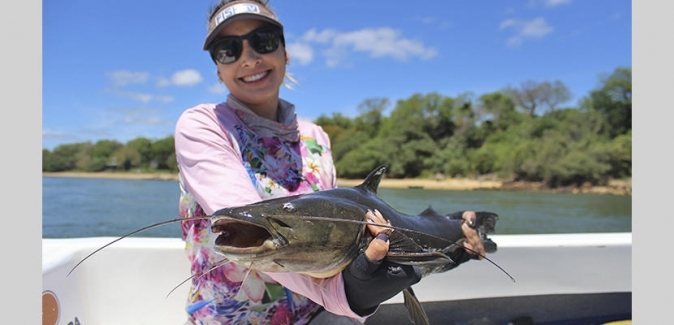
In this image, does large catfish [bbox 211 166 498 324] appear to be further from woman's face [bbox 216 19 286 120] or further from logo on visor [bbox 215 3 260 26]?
logo on visor [bbox 215 3 260 26]

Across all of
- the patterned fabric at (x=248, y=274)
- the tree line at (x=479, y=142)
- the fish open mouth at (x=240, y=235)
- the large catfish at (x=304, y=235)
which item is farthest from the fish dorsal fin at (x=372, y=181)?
the tree line at (x=479, y=142)

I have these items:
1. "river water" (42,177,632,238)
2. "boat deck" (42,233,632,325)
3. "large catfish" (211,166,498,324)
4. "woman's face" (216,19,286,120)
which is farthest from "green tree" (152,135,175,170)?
"large catfish" (211,166,498,324)

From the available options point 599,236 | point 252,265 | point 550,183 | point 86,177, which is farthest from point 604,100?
point 86,177

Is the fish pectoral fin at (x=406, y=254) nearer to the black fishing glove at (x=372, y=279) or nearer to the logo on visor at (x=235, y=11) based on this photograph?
the black fishing glove at (x=372, y=279)

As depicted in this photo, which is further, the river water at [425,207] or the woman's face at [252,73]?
the river water at [425,207]

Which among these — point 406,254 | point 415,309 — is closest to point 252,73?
point 406,254

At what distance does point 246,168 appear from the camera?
1.95 meters

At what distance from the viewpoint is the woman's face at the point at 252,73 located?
2.01 m

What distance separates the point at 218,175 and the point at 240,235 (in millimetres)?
358

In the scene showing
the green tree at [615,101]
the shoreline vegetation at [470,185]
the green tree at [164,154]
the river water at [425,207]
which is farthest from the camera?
the green tree at [164,154]

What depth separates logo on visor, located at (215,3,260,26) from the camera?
6.42 ft

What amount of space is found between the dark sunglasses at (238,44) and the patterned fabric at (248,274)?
1.02 feet

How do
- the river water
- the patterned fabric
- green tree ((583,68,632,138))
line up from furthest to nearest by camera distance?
green tree ((583,68,632,138)) < the river water < the patterned fabric

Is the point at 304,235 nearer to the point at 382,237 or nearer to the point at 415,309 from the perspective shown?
the point at 382,237
